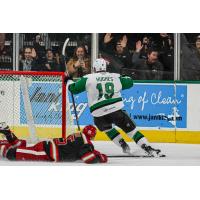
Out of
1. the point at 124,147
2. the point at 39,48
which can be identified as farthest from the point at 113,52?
the point at 124,147

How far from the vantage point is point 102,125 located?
204 inches

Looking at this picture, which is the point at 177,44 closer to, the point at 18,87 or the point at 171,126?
the point at 171,126

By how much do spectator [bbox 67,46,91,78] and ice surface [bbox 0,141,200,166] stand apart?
81cm

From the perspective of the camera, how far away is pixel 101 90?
504 centimetres

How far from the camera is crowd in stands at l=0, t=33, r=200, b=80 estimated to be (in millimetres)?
6508

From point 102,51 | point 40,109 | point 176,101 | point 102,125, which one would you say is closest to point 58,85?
point 40,109

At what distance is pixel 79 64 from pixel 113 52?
1.41 feet

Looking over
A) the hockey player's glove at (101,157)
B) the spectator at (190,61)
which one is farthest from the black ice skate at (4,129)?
the spectator at (190,61)

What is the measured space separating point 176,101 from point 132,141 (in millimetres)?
1229

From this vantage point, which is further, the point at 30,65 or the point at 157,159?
the point at 30,65

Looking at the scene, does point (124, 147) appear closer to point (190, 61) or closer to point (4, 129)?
point (4, 129)

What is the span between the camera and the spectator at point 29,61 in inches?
256

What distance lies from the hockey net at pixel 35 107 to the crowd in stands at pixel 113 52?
2.53 ft

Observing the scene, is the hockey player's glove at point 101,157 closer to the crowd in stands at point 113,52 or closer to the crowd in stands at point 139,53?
the crowd in stands at point 113,52
